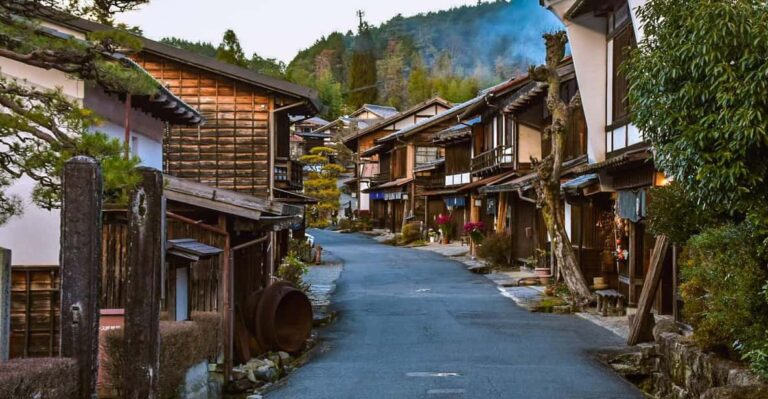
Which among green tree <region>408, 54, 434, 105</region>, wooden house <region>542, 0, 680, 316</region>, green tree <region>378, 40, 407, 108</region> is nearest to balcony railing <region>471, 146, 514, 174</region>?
wooden house <region>542, 0, 680, 316</region>

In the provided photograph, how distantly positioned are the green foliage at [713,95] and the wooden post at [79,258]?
17.6 ft

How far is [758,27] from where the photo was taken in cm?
709

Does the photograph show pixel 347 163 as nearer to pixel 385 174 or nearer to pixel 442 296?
pixel 385 174

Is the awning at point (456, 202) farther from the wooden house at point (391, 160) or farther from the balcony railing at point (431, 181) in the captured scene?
the wooden house at point (391, 160)

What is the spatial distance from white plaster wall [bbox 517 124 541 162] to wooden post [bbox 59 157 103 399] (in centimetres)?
2701

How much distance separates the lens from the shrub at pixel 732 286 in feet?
25.7

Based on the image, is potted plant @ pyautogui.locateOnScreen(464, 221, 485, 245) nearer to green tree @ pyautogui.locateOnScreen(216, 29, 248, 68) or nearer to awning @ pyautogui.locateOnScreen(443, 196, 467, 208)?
awning @ pyautogui.locateOnScreen(443, 196, 467, 208)

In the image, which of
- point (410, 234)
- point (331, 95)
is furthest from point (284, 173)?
point (331, 95)

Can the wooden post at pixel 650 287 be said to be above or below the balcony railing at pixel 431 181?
below

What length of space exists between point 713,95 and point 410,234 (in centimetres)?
4001

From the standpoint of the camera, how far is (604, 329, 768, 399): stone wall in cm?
768

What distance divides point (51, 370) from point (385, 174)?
182 feet

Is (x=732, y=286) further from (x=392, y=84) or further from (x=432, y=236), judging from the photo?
(x=392, y=84)

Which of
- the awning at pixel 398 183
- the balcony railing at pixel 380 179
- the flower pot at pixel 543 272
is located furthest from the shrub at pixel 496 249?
the balcony railing at pixel 380 179
